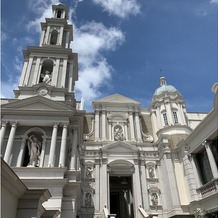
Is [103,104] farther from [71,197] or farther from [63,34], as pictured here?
[71,197]

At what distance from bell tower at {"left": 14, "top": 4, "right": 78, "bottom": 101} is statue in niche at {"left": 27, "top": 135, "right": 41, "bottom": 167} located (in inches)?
175

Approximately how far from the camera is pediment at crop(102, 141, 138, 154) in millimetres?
28266

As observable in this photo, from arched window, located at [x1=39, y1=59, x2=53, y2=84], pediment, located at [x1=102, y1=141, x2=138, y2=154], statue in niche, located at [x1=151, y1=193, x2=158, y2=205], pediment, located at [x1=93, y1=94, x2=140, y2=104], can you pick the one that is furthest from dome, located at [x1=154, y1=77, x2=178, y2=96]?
arched window, located at [x1=39, y1=59, x2=53, y2=84]

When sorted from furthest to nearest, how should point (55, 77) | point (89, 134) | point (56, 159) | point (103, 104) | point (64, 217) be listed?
point (103, 104) < point (89, 134) < point (55, 77) < point (56, 159) < point (64, 217)

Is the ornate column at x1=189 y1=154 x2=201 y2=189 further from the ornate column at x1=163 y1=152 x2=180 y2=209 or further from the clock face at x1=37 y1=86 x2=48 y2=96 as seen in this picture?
the clock face at x1=37 y1=86 x2=48 y2=96

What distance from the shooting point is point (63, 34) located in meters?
27.1

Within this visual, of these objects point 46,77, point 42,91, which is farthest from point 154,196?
point 46,77

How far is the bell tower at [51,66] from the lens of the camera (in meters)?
20.5

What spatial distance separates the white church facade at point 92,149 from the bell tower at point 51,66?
9 cm

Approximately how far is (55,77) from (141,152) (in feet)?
48.2

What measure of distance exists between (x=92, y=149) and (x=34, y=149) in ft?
40.8

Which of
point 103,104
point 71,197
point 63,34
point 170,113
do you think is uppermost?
point 63,34

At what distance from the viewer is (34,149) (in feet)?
54.5

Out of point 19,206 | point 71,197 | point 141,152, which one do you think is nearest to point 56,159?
point 71,197
